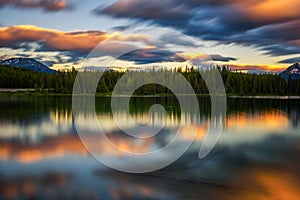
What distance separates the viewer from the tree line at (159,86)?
413ft

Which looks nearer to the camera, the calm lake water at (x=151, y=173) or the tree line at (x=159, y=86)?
the calm lake water at (x=151, y=173)

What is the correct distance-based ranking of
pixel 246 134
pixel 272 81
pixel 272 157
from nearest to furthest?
pixel 272 157, pixel 246 134, pixel 272 81

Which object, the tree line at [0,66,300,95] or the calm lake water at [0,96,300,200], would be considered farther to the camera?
the tree line at [0,66,300,95]

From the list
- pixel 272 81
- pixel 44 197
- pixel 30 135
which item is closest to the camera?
pixel 44 197

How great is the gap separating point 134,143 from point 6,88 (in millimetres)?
136697

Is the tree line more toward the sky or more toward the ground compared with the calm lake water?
more toward the sky

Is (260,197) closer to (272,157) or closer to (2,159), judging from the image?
(272,157)

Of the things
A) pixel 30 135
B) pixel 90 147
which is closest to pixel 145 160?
pixel 90 147

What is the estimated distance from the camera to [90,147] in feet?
61.3

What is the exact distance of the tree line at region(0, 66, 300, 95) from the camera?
126m

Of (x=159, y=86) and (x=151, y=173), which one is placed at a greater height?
(x=159, y=86)

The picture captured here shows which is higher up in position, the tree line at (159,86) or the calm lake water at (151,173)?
the tree line at (159,86)

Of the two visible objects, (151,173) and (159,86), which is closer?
(151,173)

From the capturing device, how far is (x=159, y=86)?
456ft
